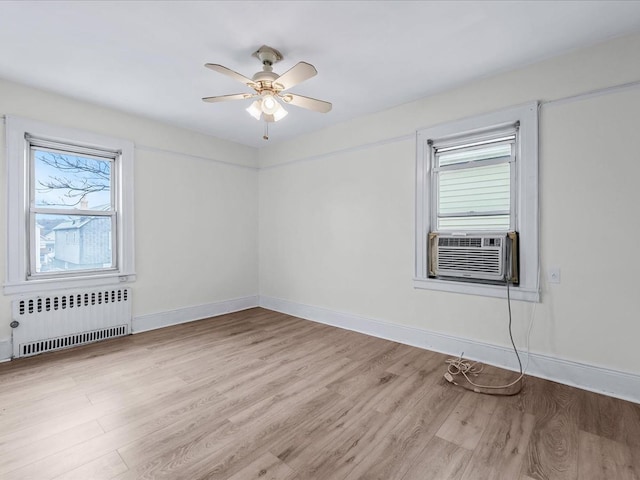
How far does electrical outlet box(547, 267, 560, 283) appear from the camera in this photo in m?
2.55

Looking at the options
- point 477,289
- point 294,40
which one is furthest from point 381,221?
point 294,40

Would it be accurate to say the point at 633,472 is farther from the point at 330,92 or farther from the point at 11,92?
the point at 11,92

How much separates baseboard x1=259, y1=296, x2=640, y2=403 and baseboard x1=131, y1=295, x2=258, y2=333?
119 cm

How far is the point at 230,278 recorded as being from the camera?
4.75m

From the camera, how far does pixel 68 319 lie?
3.24 m

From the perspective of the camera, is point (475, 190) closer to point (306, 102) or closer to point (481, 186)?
point (481, 186)

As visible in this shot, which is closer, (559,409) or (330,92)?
(559,409)

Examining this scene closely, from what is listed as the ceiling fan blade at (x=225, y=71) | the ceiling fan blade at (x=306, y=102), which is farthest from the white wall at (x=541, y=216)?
the ceiling fan blade at (x=225, y=71)

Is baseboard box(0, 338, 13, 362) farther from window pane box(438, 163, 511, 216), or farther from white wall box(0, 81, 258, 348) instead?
window pane box(438, 163, 511, 216)

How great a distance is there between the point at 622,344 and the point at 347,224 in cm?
273

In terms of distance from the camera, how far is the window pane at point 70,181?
3186mm

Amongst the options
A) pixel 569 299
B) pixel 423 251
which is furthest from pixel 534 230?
pixel 423 251

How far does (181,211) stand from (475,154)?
Answer: 3.65 meters

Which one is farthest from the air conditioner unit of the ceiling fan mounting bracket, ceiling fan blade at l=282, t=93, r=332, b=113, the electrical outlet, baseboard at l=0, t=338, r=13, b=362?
baseboard at l=0, t=338, r=13, b=362
